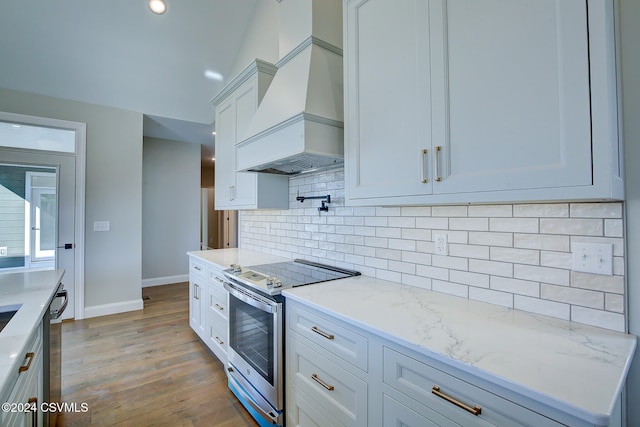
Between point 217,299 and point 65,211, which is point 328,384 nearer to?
point 217,299

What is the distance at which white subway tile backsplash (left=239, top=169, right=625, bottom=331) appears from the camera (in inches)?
41.9

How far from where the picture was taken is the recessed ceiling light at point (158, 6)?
3072 mm

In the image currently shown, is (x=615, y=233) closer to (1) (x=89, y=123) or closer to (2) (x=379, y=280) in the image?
(2) (x=379, y=280)

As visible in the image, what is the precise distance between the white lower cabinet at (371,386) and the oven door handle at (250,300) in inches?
4.5

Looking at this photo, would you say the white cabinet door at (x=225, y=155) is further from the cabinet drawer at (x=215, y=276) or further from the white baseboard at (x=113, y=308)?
the white baseboard at (x=113, y=308)

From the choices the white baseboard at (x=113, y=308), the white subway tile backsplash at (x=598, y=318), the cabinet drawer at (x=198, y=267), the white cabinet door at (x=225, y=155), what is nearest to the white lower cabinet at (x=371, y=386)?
the white subway tile backsplash at (x=598, y=318)

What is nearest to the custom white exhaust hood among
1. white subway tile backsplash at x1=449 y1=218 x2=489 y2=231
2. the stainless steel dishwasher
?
white subway tile backsplash at x1=449 y1=218 x2=489 y2=231

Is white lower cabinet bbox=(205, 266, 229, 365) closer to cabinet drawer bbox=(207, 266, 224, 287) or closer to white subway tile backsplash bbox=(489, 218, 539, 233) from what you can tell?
cabinet drawer bbox=(207, 266, 224, 287)

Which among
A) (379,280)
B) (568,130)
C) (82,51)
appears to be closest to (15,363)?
(379,280)

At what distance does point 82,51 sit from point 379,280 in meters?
4.03

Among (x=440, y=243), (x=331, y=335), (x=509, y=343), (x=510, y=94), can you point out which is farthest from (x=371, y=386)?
(x=510, y=94)

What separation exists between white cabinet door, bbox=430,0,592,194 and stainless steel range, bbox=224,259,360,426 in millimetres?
1068

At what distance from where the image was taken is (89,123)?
12.2 ft

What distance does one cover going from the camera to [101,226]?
383cm
